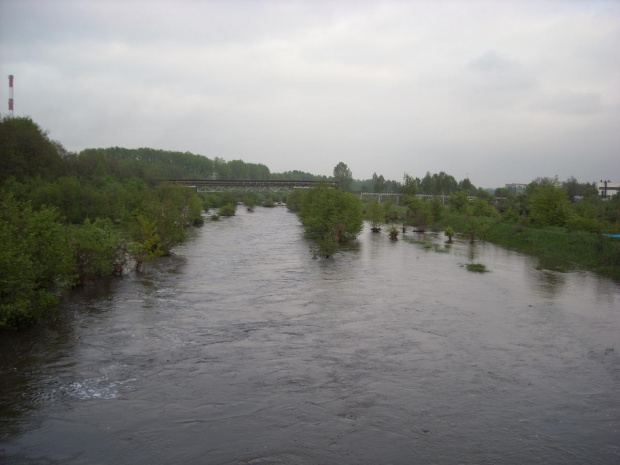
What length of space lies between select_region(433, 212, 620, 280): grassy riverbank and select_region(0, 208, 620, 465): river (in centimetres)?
842

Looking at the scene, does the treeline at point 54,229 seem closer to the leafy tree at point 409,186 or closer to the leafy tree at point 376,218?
the leafy tree at point 376,218

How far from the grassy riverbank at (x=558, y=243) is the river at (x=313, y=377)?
842cm

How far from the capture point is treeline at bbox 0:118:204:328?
14328 millimetres

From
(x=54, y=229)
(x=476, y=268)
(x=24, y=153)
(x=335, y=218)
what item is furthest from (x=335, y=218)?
(x=24, y=153)

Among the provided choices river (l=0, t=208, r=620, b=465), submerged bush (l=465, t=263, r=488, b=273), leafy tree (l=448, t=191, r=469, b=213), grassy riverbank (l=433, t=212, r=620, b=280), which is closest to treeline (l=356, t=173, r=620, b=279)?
grassy riverbank (l=433, t=212, r=620, b=280)

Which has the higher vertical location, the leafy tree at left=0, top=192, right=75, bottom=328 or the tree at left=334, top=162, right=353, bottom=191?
the tree at left=334, top=162, right=353, bottom=191

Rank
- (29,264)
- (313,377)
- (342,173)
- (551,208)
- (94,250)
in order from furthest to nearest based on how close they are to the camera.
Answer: (342,173) → (551,208) → (94,250) → (29,264) → (313,377)

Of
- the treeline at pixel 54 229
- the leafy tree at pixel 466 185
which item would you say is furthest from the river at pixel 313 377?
the leafy tree at pixel 466 185

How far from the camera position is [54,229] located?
55.4 ft

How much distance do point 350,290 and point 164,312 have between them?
864 centimetres

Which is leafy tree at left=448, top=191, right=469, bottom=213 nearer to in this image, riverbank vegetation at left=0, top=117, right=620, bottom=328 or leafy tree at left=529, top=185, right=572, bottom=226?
riverbank vegetation at left=0, top=117, right=620, bottom=328

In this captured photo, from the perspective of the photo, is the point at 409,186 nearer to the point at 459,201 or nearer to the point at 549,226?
the point at 459,201

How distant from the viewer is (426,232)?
5541 cm

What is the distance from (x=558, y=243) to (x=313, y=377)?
30590 millimetres
